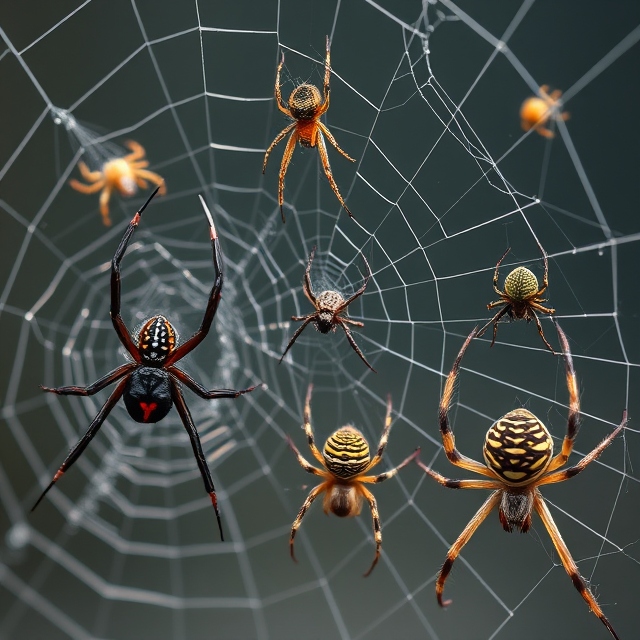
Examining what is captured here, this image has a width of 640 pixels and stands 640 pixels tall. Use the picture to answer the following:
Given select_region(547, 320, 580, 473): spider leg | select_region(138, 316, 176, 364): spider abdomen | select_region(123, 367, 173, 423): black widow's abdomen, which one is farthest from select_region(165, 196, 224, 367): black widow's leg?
select_region(547, 320, 580, 473): spider leg

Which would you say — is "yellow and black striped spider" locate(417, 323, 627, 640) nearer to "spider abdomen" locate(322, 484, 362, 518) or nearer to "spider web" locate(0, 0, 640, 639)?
"spider web" locate(0, 0, 640, 639)

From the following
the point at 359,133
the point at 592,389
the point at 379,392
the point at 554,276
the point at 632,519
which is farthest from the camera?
the point at 379,392

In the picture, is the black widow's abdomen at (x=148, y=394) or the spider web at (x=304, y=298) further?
the spider web at (x=304, y=298)

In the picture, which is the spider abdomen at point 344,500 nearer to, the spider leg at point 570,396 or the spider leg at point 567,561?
the spider leg at point 567,561

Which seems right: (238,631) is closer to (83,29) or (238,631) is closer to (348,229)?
(348,229)

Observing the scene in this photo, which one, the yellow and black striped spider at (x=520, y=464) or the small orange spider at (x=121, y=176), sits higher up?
the small orange spider at (x=121, y=176)

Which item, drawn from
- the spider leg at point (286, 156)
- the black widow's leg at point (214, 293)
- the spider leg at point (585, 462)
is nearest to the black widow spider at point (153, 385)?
the black widow's leg at point (214, 293)

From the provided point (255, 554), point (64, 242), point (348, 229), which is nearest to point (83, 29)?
point (64, 242)
